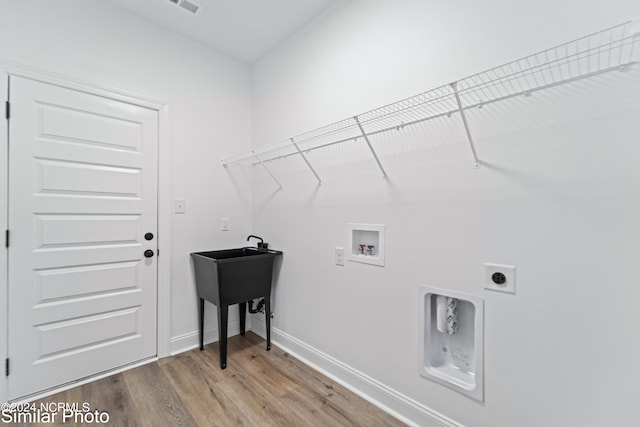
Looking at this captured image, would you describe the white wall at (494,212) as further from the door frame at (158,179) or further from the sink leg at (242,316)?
the door frame at (158,179)

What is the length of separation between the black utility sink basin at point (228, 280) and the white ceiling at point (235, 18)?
1843 mm

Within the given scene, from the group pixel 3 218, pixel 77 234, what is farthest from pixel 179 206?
pixel 3 218

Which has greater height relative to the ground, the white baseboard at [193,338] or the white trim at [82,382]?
the white baseboard at [193,338]

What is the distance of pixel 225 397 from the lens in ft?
6.05

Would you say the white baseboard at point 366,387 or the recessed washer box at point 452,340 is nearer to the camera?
the recessed washer box at point 452,340

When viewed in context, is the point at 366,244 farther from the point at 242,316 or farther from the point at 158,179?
the point at 158,179

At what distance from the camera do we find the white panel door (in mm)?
1803

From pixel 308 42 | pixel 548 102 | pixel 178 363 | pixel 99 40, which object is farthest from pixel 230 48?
pixel 178 363

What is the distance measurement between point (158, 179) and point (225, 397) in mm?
1665

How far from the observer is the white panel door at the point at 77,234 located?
180cm

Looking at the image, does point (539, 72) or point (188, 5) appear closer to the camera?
point (539, 72)

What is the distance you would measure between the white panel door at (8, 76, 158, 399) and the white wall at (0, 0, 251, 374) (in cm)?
18

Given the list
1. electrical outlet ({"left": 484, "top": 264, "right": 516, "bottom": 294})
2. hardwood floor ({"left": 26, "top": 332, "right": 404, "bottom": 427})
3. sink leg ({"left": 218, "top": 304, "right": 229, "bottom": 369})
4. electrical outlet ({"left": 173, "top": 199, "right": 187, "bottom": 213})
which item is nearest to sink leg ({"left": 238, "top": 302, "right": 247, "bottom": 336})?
hardwood floor ({"left": 26, "top": 332, "right": 404, "bottom": 427})

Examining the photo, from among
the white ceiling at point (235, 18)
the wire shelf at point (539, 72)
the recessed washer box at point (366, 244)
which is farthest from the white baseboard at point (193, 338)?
the white ceiling at point (235, 18)
